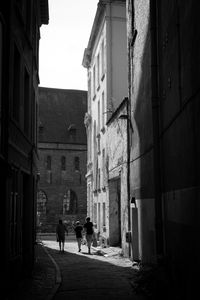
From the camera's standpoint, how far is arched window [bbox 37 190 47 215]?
46.8 metres

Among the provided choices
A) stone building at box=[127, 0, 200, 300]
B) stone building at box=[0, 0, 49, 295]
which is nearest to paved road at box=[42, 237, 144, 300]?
stone building at box=[127, 0, 200, 300]

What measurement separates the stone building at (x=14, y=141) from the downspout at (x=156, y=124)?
3.31 metres

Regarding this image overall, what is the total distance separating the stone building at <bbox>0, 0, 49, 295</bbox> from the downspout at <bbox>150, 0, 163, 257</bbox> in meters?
3.31

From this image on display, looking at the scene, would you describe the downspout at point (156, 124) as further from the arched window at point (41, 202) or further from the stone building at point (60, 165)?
the arched window at point (41, 202)

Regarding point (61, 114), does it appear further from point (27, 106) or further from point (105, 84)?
point (27, 106)

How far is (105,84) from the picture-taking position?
83.0 feet

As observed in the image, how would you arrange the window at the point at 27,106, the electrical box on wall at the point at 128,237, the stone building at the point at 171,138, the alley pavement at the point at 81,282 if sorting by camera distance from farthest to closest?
the electrical box on wall at the point at 128,237 → the window at the point at 27,106 → the alley pavement at the point at 81,282 → the stone building at the point at 171,138

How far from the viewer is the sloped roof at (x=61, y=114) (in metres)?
50.0

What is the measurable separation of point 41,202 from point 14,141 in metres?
37.3

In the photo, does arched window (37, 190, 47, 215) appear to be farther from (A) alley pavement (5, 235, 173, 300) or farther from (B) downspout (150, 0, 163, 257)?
(B) downspout (150, 0, 163, 257)

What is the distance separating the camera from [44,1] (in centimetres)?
1992

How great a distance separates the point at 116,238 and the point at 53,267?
7342 mm

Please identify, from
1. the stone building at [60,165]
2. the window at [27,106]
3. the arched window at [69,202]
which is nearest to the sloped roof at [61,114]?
the stone building at [60,165]

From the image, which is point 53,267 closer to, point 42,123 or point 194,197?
point 194,197
